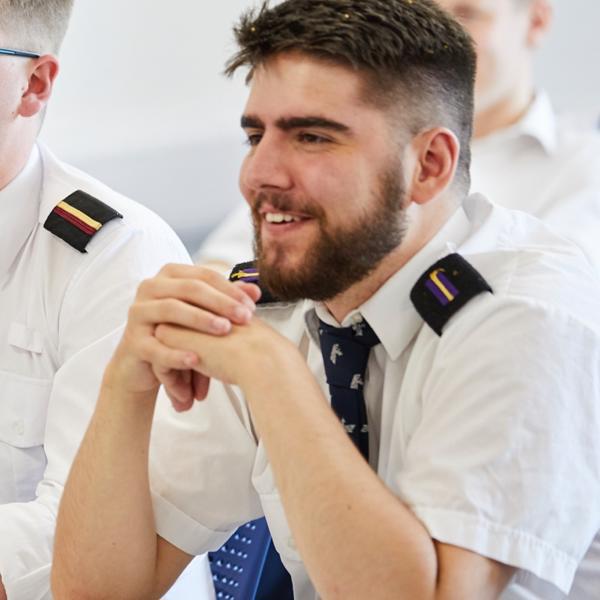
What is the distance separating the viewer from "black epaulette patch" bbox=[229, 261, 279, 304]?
4.60 ft

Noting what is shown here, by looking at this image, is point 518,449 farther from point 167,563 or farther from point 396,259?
point 167,563

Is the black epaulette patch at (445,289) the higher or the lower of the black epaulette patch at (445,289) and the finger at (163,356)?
the higher

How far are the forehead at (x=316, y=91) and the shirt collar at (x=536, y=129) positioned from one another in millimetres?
1203

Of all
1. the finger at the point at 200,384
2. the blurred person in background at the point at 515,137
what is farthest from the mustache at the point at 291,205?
the blurred person in background at the point at 515,137

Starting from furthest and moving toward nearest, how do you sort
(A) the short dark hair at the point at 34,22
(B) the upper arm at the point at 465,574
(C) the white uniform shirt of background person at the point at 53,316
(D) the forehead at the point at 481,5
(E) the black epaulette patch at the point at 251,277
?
(D) the forehead at the point at 481,5, (A) the short dark hair at the point at 34,22, (C) the white uniform shirt of background person at the point at 53,316, (E) the black epaulette patch at the point at 251,277, (B) the upper arm at the point at 465,574

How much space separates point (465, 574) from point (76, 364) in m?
0.72

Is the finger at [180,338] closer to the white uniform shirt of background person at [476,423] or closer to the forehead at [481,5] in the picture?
the white uniform shirt of background person at [476,423]

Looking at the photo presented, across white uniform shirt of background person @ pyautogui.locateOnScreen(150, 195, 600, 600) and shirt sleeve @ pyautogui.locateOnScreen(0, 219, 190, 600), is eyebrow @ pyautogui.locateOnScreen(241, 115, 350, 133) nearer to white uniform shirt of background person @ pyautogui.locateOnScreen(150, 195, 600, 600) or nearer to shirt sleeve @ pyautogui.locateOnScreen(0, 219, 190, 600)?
white uniform shirt of background person @ pyautogui.locateOnScreen(150, 195, 600, 600)

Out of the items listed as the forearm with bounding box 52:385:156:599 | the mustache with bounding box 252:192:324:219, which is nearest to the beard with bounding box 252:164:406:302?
the mustache with bounding box 252:192:324:219

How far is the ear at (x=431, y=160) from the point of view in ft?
4.18

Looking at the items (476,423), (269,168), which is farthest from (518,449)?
(269,168)

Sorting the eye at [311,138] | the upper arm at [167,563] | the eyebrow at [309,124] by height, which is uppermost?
the eyebrow at [309,124]

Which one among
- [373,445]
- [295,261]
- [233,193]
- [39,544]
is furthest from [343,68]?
[233,193]

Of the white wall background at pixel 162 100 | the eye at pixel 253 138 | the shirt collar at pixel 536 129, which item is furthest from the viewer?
the white wall background at pixel 162 100
